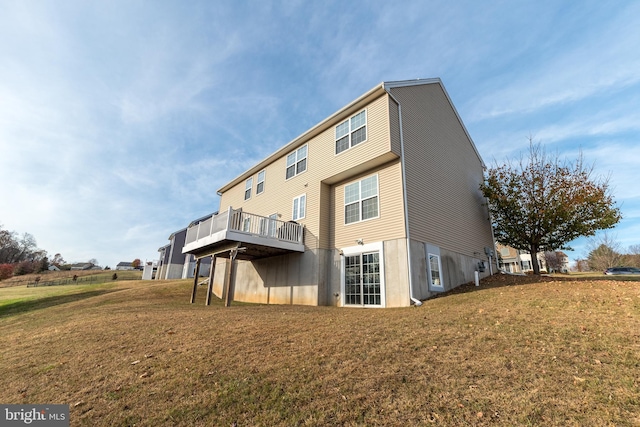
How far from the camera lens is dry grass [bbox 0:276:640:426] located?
3197 millimetres

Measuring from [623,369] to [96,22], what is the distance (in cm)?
1625

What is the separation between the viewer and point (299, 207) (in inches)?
588

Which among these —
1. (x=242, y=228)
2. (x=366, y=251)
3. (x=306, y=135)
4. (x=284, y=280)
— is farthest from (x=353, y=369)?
(x=306, y=135)

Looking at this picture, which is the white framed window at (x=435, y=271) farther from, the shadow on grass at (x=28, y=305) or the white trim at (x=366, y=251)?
the shadow on grass at (x=28, y=305)

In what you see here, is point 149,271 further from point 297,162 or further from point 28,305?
point 297,162

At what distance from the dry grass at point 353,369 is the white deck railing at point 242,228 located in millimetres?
5284

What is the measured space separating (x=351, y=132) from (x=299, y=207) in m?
4.79

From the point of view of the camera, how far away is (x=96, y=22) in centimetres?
980

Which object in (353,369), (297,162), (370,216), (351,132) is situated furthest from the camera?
(297,162)

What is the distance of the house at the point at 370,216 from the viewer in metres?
11.1

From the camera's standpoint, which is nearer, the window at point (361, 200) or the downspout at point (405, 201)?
the downspout at point (405, 201)

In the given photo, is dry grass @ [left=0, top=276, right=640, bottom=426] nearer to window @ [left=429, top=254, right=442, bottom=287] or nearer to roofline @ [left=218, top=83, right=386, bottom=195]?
window @ [left=429, top=254, right=442, bottom=287]

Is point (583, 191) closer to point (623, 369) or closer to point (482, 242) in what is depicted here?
point (482, 242)

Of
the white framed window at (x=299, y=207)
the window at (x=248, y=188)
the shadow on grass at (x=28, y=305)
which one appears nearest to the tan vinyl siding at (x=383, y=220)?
the white framed window at (x=299, y=207)
